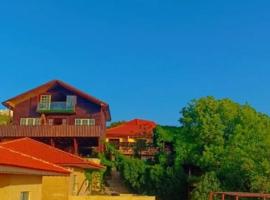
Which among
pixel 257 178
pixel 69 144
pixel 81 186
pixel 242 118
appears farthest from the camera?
pixel 69 144

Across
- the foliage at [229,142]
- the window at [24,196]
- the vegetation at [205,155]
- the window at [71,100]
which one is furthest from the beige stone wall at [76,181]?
the window at [71,100]

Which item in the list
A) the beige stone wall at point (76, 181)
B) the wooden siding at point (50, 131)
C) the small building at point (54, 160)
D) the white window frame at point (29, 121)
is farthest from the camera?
the white window frame at point (29, 121)

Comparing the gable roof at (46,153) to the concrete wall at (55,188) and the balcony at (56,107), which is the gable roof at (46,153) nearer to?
the concrete wall at (55,188)

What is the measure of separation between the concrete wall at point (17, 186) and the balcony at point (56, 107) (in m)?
26.9

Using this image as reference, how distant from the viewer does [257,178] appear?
29156 millimetres

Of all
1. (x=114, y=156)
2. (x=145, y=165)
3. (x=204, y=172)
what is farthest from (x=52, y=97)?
(x=204, y=172)

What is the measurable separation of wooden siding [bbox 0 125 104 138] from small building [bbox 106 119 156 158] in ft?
10.7

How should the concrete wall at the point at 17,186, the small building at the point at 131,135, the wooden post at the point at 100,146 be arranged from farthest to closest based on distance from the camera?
the small building at the point at 131,135, the wooden post at the point at 100,146, the concrete wall at the point at 17,186

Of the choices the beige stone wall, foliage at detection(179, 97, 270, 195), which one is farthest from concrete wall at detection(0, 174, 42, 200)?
foliage at detection(179, 97, 270, 195)

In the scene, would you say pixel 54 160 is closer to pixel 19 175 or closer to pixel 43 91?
pixel 19 175

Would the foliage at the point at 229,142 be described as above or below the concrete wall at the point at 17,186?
above

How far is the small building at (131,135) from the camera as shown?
42.2m

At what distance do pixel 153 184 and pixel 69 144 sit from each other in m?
10.7

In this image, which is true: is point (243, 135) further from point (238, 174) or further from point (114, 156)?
point (114, 156)
